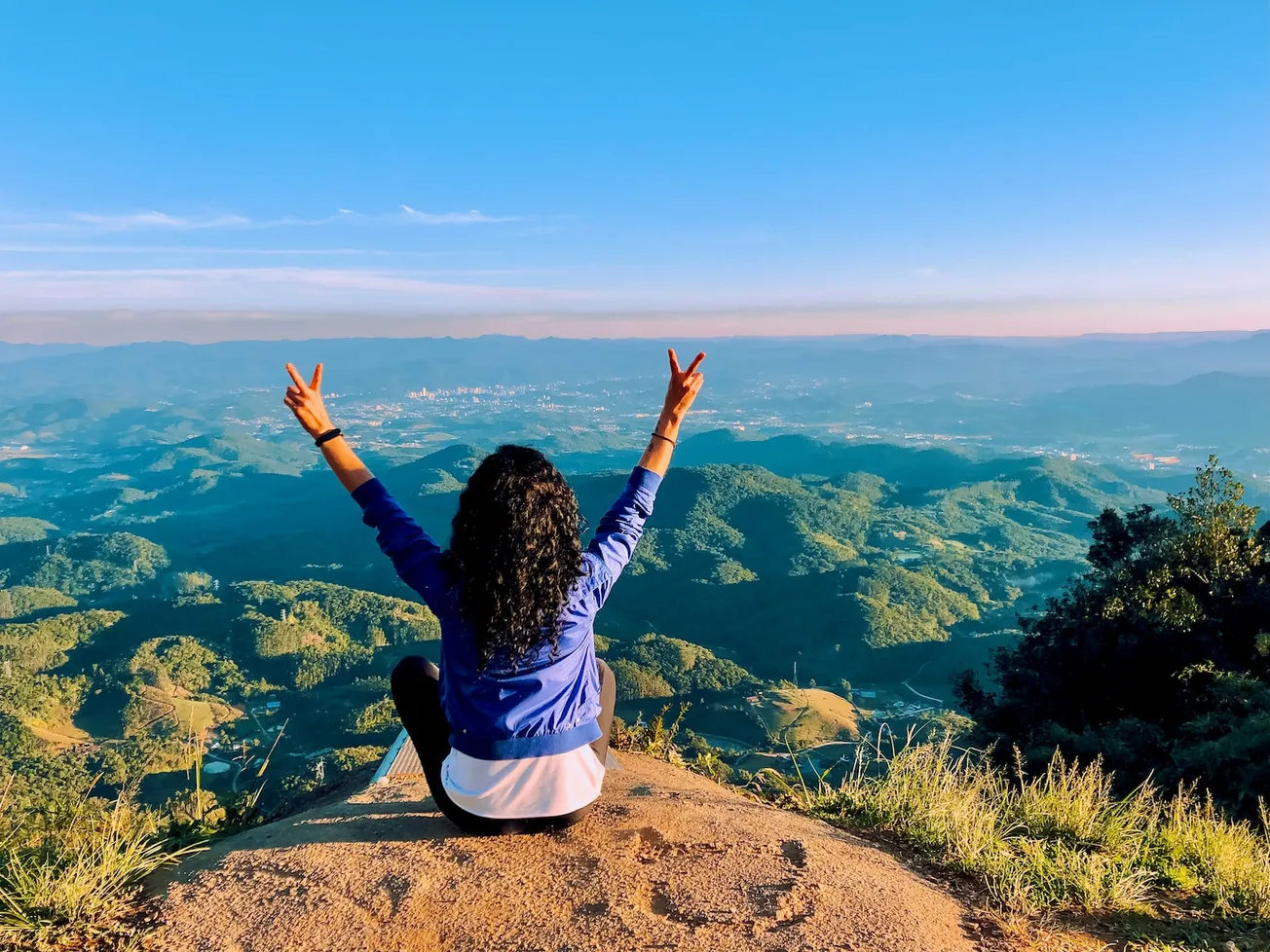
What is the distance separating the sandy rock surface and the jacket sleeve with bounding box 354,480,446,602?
113cm

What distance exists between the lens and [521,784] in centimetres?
288

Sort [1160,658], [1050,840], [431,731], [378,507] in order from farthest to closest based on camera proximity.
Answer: [1160,658], [1050,840], [431,731], [378,507]

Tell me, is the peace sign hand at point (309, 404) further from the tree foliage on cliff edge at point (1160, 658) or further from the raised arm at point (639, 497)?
the tree foliage on cliff edge at point (1160, 658)

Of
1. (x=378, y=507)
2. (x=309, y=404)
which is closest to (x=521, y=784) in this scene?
(x=378, y=507)

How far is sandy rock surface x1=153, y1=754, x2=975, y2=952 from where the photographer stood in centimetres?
251

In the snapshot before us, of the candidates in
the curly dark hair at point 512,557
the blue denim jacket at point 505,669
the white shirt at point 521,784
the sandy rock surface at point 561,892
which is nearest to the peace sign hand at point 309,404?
the blue denim jacket at point 505,669

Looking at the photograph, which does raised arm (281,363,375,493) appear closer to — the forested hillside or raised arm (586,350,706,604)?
raised arm (586,350,706,604)

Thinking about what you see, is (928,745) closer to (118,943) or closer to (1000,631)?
(118,943)

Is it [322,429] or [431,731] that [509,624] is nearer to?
[431,731]

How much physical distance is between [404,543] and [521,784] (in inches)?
41.9

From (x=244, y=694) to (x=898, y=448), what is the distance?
149m

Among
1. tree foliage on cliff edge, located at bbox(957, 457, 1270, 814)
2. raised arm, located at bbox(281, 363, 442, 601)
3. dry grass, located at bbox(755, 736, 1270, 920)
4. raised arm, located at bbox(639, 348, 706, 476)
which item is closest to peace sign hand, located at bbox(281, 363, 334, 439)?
raised arm, located at bbox(281, 363, 442, 601)

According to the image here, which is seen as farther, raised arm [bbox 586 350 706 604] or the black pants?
the black pants

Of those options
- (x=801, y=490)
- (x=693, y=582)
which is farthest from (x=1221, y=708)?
(x=801, y=490)
